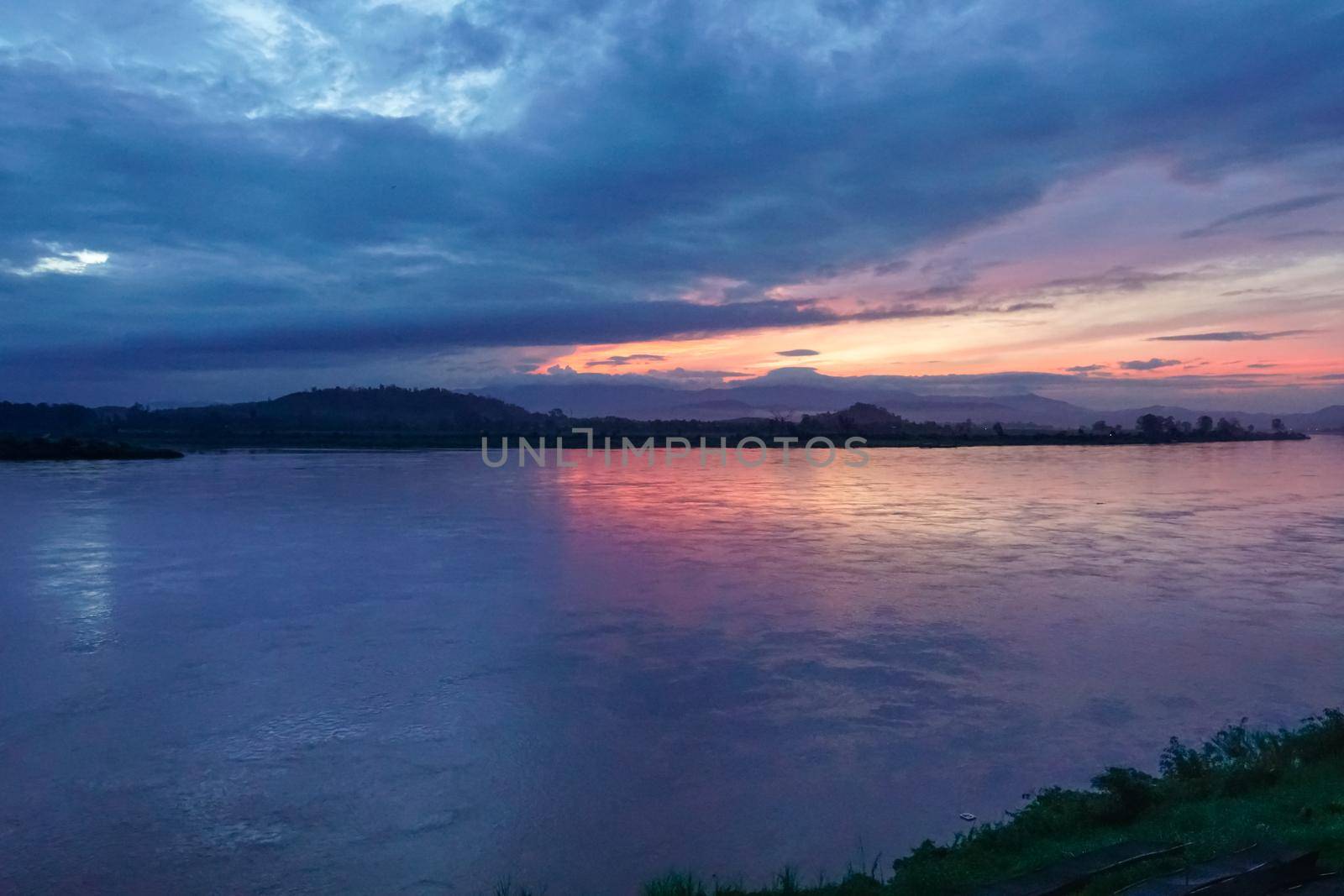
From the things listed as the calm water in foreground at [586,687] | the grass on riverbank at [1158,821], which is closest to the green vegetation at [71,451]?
the calm water in foreground at [586,687]

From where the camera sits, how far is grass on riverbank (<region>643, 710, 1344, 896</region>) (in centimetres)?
363

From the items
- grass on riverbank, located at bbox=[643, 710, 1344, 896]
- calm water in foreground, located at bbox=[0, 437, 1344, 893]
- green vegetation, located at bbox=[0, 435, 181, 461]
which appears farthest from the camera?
green vegetation, located at bbox=[0, 435, 181, 461]

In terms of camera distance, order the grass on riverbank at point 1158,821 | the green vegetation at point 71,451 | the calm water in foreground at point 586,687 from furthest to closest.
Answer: the green vegetation at point 71,451, the calm water in foreground at point 586,687, the grass on riverbank at point 1158,821

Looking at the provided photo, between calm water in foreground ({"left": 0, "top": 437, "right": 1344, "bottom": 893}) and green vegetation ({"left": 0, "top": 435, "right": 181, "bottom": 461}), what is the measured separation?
24945 mm

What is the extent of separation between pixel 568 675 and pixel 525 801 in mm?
2207

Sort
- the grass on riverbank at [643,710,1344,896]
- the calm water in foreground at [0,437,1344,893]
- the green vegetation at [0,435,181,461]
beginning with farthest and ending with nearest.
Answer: the green vegetation at [0,435,181,461], the calm water in foreground at [0,437,1344,893], the grass on riverbank at [643,710,1344,896]

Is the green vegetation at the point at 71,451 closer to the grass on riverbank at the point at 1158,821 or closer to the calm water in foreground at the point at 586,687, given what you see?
the calm water in foreground at the point at 586,687

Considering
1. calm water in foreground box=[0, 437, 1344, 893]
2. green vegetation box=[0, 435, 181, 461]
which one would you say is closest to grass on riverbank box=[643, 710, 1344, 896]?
calm water in foreground box=[0, 437, 1344, 893]

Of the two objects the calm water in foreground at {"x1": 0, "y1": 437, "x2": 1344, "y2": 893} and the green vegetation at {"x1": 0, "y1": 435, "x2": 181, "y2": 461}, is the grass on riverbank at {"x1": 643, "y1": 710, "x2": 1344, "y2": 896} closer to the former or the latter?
the calm water in foreground at {"x1": 0, "y1": 437, "x2": 1344, "y2": 893}

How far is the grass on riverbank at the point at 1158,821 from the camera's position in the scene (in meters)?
3.63

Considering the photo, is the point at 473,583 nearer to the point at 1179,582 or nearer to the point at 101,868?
the point at 101,868

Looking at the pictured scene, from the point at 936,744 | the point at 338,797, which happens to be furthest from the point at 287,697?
the point at 936,744

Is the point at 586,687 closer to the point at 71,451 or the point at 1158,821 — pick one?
the point at 1158,821

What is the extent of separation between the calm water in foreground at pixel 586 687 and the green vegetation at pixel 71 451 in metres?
24.9
